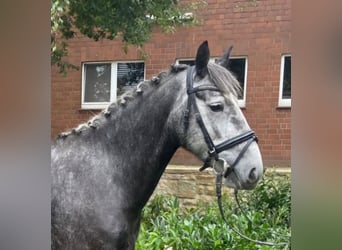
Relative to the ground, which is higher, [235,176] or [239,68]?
[239,68]

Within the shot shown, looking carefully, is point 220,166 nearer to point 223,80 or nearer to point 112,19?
point 223,80

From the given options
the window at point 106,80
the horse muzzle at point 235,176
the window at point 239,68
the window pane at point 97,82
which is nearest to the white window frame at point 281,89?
the window at point 239,68

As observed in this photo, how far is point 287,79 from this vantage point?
5.46 ft

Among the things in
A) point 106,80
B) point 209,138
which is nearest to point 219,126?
point 209,138

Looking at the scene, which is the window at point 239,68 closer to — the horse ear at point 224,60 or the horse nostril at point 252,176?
the horse ear at point 224,60

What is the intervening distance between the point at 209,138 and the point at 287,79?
344 millimetres

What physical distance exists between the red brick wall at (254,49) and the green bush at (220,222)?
151 mm

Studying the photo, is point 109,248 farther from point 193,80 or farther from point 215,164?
point 193,80

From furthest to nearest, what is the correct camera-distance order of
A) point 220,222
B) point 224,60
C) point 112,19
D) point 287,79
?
point 112,19 → point 220,222 → point 224,60 → point 287,79

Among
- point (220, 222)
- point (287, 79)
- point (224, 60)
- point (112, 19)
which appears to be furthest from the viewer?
point (112, 19)
